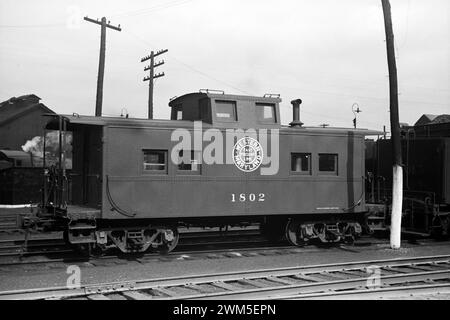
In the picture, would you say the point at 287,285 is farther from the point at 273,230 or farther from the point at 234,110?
the point at 273,230

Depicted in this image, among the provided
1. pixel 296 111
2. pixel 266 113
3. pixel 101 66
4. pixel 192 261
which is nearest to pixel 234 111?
pixel 266 113

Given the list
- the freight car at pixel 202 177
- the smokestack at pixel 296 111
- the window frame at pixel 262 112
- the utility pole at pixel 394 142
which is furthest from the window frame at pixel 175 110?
the utility pole at pixel 394 142

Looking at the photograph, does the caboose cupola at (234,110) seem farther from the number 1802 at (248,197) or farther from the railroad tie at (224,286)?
the railroad tie at (224,286)

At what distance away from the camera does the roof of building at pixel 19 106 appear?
48.0 m

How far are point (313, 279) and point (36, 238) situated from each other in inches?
372

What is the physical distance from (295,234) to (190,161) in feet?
12.1

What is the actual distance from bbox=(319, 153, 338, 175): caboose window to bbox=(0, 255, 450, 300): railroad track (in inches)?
137

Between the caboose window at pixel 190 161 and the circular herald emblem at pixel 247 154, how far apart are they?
916mm

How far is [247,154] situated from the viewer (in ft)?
39.8

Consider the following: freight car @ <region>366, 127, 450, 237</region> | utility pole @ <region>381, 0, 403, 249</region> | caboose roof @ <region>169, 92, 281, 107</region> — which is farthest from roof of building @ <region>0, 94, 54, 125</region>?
utility pole @ <region>381, 0, 403, 249</region>

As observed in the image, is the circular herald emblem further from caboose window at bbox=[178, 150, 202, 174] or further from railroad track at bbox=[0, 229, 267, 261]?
railroad track at bbox=[0, 229, 267, 261]

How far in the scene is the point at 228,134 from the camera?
1194cm

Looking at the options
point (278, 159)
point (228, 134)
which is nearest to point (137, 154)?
point (228, 134)

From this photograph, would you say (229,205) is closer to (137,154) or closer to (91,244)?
(137,154)
